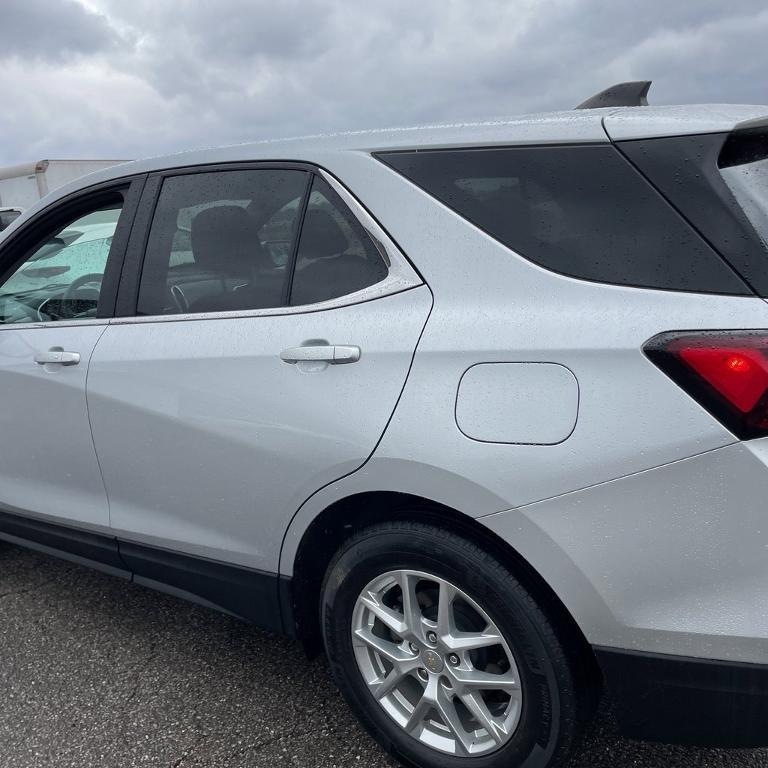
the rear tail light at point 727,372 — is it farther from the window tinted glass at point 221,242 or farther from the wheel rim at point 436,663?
the window tinted glass at point 221,242

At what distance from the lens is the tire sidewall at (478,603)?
1804 mm

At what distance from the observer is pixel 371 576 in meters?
2.03

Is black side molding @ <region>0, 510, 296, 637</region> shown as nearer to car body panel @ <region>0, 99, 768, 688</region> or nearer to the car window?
car body panel @ <region>0, 99, 768, 688</region>

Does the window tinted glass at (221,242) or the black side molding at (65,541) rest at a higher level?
the window tinted glass at (221,242)

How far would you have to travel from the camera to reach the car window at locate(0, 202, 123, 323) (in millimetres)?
2803

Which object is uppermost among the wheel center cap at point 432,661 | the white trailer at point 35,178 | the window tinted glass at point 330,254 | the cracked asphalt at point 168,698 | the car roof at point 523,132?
the white trailer at point 35,178

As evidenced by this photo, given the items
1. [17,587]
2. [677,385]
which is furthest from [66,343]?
[677,385]

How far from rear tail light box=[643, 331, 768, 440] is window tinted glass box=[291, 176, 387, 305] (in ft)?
2.54

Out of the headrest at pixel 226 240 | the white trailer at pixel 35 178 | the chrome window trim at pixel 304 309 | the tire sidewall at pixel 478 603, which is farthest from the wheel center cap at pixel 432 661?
the white trailer at pixel 35 178

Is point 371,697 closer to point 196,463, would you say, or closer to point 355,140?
point 196,463

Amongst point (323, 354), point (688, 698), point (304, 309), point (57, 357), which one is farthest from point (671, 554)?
point (57, 357)

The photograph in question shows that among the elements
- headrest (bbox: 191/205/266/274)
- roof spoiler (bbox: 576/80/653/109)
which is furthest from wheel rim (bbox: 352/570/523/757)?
roof spoiler (bbox: 576/80/653/109)

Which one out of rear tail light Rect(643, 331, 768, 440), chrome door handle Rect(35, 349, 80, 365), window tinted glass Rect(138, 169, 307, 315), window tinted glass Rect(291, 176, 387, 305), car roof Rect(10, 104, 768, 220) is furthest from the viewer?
chrome door handle Rect(35, 349, 80, 365)

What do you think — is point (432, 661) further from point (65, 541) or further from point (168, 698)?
point (65, 541)
